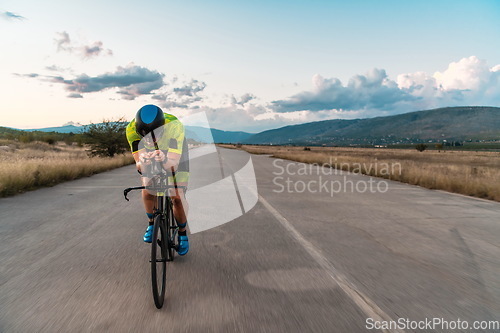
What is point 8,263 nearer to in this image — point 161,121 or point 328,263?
point 161,121

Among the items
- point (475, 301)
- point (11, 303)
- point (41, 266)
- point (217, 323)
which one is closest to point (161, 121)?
point (217, 323)

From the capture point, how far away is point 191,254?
4.97 meters

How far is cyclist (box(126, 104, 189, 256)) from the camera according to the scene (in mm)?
3549

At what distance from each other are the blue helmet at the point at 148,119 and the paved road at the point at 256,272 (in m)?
1.71

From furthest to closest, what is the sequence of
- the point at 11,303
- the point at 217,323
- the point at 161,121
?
the point at 161,121, the point at 11,303, the point at 217,323

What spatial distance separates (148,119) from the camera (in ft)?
11.5

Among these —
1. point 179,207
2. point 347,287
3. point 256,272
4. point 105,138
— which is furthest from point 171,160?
point 105,138

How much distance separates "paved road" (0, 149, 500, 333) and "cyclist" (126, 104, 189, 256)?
754 mm

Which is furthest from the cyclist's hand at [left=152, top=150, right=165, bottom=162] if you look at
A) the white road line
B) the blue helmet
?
the white road line

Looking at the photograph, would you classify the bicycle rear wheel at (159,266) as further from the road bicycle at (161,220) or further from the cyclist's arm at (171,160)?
the cyclist's arm at (171,160)

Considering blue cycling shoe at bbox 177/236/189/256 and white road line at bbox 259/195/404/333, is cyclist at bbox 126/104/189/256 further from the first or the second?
white road line at bbox 259/195/404/333

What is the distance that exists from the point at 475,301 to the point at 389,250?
1.83 m

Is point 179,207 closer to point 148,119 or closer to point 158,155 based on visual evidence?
point 158,155

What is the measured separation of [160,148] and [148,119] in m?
0.58
